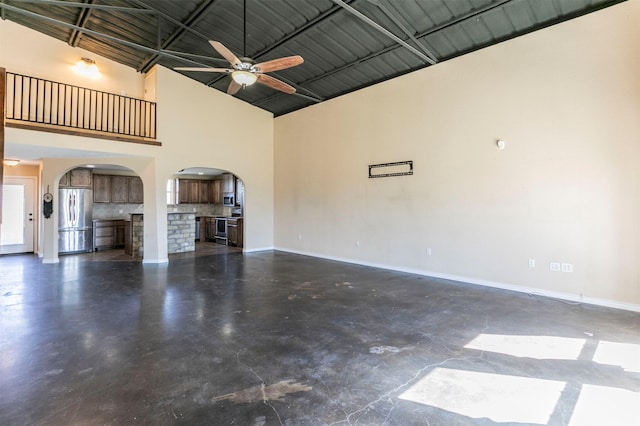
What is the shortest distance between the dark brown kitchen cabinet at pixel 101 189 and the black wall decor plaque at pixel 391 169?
26.0 feet

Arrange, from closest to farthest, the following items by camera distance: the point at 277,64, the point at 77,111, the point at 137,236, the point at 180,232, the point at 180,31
A: the point at 277,64 < the point at 180,31 < the point at 77,111 < the point at 137,236 < the point at 180,232

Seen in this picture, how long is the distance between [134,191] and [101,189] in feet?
2.93

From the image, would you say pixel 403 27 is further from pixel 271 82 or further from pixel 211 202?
pixel 211 202

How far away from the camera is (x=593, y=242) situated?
4324mm

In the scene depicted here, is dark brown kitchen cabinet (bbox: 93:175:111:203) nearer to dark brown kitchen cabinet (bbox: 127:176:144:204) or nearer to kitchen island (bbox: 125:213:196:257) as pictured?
dark brown kitchen cabinet (bbox: 127:176:144:204)

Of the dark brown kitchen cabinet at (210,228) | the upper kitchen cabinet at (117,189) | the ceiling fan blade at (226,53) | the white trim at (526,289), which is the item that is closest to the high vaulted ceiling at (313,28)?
the ceiling fan blade at (226,53)

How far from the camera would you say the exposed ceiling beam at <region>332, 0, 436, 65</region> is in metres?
4.59

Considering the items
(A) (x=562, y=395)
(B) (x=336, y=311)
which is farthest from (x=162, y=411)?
(A) (x=562, y=395)

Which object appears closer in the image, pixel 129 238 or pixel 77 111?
pixel 77 111

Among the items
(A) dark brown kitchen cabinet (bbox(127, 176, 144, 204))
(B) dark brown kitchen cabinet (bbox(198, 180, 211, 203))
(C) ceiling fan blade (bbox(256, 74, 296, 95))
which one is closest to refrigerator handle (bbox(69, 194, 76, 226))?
(A) dark brown kitchen cabinet (bbox(127, 176, 144, 204))

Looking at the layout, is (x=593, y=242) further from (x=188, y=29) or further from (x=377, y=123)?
(x=188, y=29)

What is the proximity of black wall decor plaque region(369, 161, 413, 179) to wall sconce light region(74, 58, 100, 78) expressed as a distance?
22.6ft

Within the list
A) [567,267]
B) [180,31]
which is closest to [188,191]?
[180,31]

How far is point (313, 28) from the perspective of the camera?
541 cm
